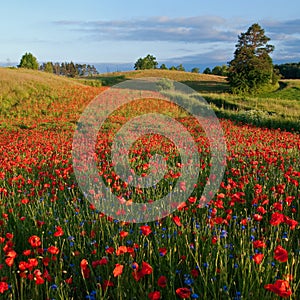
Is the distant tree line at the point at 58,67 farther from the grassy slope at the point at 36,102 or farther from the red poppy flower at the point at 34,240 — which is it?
the red poppy flower at the point at 34,240

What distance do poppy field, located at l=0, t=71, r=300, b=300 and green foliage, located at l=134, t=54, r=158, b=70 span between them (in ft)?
319

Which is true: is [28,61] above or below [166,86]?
above

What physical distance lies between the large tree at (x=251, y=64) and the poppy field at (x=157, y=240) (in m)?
34.9

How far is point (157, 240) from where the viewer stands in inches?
127

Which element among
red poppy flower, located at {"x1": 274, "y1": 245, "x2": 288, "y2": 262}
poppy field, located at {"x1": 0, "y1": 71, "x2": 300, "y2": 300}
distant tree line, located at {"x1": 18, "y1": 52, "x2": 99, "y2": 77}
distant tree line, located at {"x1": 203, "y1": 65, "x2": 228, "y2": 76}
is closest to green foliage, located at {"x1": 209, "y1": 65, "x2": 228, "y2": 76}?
distant tree line, located at {"x1": 203, "y1": 65, "x2": 228, "y2": 76}

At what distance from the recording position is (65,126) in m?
15.6

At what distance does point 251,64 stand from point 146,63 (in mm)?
65230

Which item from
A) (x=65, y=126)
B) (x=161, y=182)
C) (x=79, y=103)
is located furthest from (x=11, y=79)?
(x=161, y=182)

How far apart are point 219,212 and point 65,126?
1260cm

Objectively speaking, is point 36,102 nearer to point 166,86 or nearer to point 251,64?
point 166,86

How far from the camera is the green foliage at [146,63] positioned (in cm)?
10400

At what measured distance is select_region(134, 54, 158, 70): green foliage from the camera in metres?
→ 104

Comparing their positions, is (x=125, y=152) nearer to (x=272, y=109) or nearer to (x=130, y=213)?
(x=130, y=213)

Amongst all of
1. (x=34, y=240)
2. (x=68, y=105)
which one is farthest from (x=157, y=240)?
(x=68, y=105)
